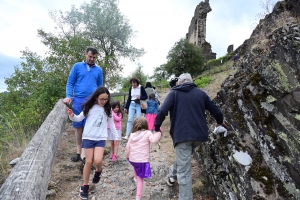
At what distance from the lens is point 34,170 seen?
1.86 meters

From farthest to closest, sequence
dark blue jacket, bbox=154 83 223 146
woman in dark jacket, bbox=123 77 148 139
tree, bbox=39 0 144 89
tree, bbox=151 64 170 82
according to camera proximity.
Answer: tree, bbox=151 64 170 82, tree, bbox=39 0 144 89, woman in dark jacket, bbox=123 77 148 139, dark blue jacket, bbox=154 83 223 146

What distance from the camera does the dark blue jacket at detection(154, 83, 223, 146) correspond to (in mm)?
2746

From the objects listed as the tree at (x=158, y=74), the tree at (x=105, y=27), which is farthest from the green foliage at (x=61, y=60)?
the tree at (x=158, y=74)

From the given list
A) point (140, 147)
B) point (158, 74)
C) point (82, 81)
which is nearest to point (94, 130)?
point (140, 147)

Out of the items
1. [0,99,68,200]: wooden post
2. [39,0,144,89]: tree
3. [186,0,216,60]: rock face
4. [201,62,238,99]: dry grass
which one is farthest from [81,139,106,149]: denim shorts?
[186,0,216,60]: rock face

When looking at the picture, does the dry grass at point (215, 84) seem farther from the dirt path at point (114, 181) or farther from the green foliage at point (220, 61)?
the green foliage at point (220, 61)

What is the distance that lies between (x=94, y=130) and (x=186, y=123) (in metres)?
1.35

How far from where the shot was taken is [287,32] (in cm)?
269

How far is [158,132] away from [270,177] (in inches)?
58.1

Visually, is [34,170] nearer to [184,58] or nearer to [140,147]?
[140,147]

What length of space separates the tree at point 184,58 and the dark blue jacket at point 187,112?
63.5ft

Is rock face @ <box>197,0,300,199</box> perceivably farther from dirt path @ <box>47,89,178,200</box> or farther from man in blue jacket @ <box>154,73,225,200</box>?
dirt path @ <box>47,89,178,200</box>

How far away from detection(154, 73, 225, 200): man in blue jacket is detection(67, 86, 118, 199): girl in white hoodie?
875mm

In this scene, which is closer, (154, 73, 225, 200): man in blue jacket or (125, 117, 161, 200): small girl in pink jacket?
(154, 73, 225, 200): man in blue jacket
